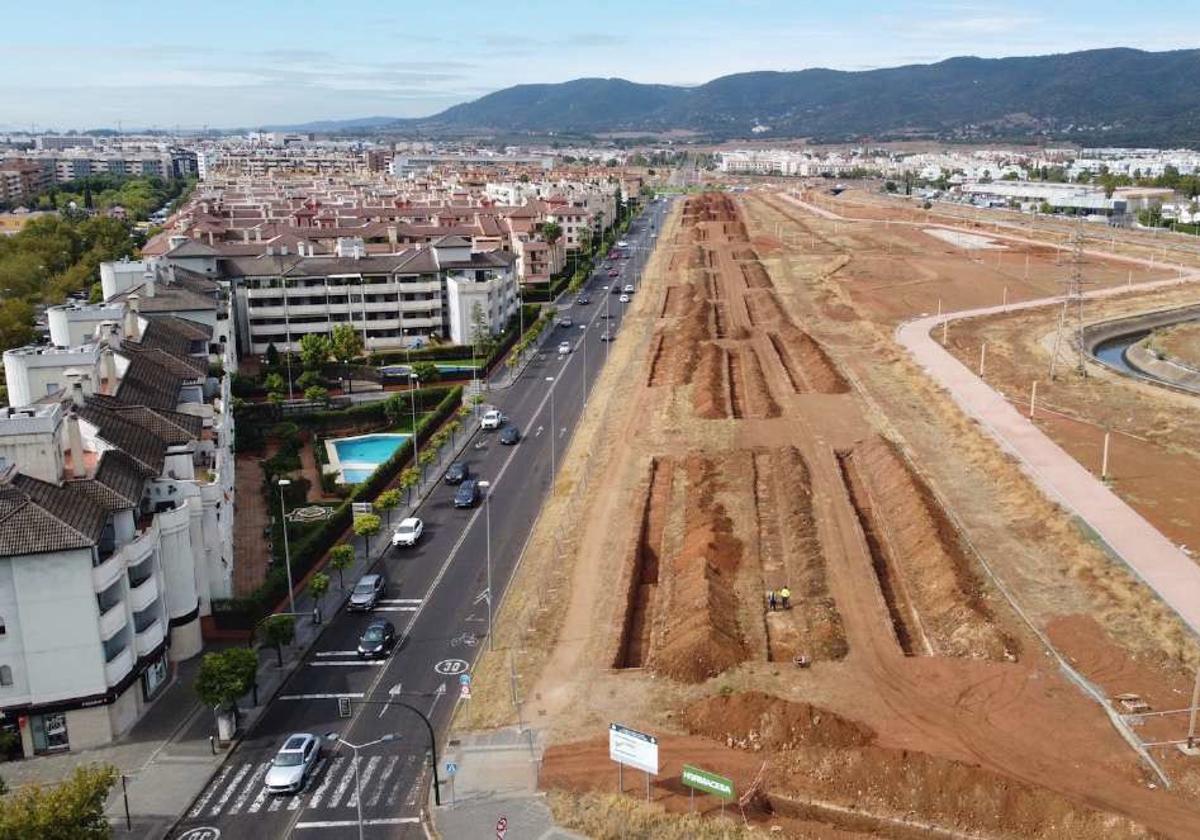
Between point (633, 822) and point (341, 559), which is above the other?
point (341, 559)

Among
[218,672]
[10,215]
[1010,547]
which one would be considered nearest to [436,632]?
[218,672]

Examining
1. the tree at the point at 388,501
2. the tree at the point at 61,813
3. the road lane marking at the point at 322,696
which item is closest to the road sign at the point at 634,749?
the road lane marking at the point at 322,696

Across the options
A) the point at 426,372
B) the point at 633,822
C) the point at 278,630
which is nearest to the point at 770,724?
the point at 633,822

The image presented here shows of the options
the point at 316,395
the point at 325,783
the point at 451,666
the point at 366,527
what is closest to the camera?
the point at 325,783

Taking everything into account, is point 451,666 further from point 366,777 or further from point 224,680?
point 224,680

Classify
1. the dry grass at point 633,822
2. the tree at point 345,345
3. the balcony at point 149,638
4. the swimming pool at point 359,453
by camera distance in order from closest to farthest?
the dry grass at point 633,822 < the balcony at point 149,638 < the swimming pool at point 359,453 < the tree at point 345,345

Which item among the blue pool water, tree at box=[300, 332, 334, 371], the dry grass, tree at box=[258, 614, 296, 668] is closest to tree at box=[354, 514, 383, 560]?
tree at box=[258, 614, 296, 668]

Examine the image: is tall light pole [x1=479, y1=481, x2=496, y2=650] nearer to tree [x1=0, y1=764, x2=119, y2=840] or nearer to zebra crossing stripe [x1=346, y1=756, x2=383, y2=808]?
zebra crossing stripe [x1=346, y1=756, x2=383, y2=808]

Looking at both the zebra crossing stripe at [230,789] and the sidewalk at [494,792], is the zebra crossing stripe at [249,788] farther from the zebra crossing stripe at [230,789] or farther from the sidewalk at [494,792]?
the sidewalk at [494,792]
